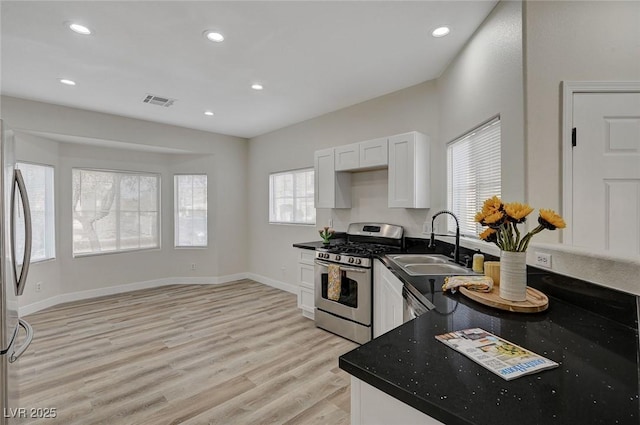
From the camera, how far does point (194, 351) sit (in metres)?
2.96

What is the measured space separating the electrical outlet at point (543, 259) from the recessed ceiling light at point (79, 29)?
139 inches

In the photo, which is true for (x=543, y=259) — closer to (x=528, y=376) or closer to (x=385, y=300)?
(x=528, y=376)

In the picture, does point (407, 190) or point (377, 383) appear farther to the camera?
point (407, 190)

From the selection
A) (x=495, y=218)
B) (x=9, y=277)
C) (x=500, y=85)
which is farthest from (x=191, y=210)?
(x=495, y=218)

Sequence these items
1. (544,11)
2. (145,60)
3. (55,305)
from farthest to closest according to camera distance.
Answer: (55,305), (145,60), (544,11)

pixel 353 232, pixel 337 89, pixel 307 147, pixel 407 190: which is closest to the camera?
pixel 407 190

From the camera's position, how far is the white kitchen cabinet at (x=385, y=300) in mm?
2346

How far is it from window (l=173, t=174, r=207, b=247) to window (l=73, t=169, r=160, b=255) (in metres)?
0.35

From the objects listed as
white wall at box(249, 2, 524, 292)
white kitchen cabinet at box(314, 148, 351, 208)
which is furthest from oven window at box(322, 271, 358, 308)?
white kitchen cabinet at box(314, 148, 351, 208)

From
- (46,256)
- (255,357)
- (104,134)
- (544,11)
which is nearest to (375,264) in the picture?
(255,357)

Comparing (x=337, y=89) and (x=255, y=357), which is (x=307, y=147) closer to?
(x=337, y=89)

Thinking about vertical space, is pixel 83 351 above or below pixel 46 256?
below

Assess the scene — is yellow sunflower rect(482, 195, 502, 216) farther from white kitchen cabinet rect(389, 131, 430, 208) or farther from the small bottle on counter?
white kitchen cabinet rect(389, 131, 430, 208)

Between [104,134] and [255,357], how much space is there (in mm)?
3953
